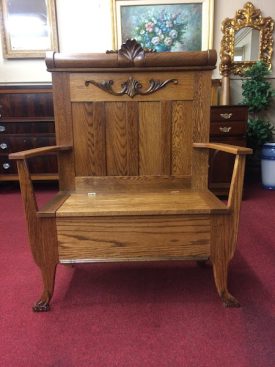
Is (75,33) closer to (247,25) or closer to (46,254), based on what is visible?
(247,25)

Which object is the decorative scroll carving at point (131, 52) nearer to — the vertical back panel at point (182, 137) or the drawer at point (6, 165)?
the vertical back panel at point (182, 137)

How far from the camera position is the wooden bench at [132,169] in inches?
40.7

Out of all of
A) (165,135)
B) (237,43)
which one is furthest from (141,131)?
(237,43)

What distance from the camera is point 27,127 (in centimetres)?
271

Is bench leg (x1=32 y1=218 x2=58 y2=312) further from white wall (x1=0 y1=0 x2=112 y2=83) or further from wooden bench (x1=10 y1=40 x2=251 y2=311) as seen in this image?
white wall (x1=0 y1=0 x2=112 y2=83)

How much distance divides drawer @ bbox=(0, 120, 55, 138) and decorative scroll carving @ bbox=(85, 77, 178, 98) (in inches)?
60.8

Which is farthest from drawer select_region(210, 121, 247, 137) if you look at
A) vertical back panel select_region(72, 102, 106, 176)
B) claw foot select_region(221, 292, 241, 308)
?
claw foot select_region(221, 292, 241, 308)

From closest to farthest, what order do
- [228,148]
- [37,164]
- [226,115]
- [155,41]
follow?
[228,148] < [226,115] < [37,164] < [155,41]

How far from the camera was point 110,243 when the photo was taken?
3.45 feet

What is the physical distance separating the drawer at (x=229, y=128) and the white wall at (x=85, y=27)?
84 cm

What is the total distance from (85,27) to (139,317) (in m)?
2.82

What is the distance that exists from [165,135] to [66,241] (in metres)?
0.65

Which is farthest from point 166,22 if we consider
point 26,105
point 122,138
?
point 122,138

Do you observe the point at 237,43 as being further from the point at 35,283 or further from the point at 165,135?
the point at 35,283
